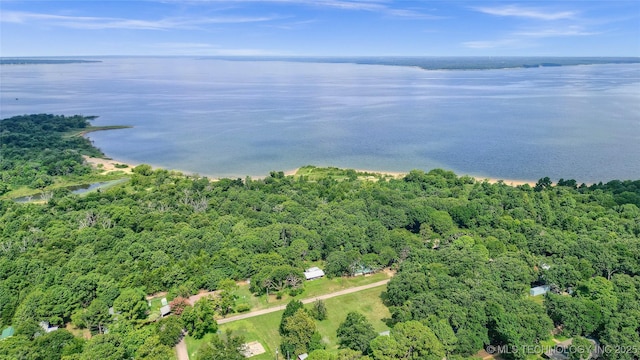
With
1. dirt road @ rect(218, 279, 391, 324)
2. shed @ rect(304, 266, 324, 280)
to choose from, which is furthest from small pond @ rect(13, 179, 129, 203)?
shed @ rect(304, 266, 324, 280)

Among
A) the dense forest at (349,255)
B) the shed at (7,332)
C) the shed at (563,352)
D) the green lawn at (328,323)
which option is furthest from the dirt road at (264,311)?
the shed at (563,352)

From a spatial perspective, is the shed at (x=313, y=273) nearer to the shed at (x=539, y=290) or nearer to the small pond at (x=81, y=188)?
the shed at (x=539, y=290)

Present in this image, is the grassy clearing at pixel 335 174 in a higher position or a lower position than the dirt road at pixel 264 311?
higher

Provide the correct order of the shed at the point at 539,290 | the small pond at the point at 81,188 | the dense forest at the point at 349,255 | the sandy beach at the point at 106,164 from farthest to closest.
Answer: the sandy beach at the point at 106,164, the small pond at the point at 81,188, the shed at the point at 539,290, the dense forest at the point at 349,255

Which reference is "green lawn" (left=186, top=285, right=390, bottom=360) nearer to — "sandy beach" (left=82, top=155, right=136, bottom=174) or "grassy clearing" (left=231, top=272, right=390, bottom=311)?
"grassy clearing" (left=231, top=272, right=390, bottom=311)

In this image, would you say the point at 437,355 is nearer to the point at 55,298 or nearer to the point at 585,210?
the point at 55,298

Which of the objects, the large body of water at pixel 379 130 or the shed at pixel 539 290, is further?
the large body of water at pixel 379 130
